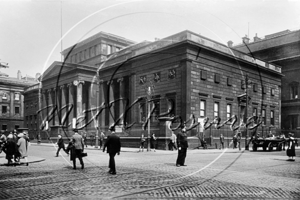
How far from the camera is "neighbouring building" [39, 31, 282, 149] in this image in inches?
1358

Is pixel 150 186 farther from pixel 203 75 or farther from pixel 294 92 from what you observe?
pixel 294 92


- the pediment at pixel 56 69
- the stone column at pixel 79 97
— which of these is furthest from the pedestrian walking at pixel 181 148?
the pediment at pixel 56 69

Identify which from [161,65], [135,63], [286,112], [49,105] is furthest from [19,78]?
[286,112]

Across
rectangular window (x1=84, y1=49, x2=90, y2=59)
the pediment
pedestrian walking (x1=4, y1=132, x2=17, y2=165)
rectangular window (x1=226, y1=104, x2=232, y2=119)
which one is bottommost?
pedestrian walking (x1=4, y1=132, x2=17, y2=165)

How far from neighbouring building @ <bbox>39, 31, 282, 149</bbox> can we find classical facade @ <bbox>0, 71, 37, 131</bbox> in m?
37.8

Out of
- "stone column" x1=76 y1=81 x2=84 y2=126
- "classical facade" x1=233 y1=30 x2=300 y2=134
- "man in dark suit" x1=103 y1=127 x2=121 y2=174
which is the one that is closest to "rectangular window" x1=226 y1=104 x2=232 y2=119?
"classical facade" x1=233 y1=30 x2=300 y2=134

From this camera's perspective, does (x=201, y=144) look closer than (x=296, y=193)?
No

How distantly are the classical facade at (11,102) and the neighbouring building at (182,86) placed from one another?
37790mm

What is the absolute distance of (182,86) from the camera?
3475 centimetres

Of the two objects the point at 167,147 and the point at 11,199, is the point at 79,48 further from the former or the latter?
the point at 11,199

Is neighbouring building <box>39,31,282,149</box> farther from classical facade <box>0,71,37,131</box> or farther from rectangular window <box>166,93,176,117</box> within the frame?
→ classical facade <box>0,71,37,131</box>

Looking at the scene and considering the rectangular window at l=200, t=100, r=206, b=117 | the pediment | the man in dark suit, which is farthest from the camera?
the pediment

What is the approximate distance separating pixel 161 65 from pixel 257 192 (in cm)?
2962

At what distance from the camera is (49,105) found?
59500 mm
